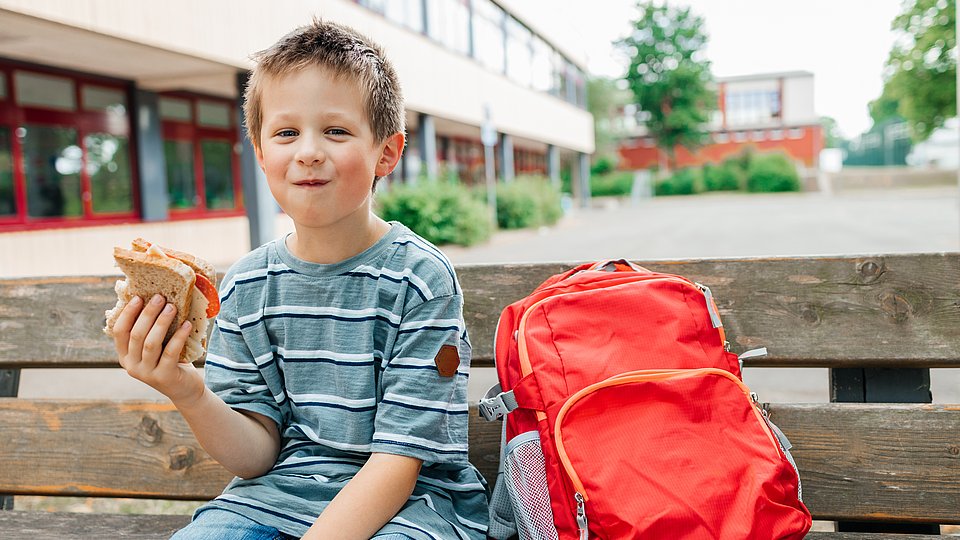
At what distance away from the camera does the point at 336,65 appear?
67.1 inches

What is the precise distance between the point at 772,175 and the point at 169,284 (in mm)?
53828

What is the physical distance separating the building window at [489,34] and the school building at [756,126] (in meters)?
36.1

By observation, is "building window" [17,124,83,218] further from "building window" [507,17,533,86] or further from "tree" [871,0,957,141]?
"tree" [871,0,957,141]

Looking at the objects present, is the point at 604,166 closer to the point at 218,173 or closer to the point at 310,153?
the point at 218,173

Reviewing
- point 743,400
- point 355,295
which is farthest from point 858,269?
point 355,295

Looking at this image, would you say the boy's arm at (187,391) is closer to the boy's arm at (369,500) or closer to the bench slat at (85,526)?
the boy's arm at (369,500)

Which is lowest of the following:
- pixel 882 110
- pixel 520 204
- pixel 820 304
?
pixel 820 304

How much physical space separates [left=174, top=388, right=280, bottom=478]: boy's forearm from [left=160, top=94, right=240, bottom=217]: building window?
15291 mm

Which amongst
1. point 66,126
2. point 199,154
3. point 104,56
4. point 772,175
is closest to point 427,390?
point 104,56

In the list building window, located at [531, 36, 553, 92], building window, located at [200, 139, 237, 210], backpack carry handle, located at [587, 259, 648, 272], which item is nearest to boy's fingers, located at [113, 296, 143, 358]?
backpack carry handle, located at [587, 259, 648, 272]

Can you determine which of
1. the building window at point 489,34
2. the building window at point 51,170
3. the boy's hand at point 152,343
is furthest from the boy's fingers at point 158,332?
the building window at point 489,34

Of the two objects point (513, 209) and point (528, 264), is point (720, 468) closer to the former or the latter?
point (528, 264)

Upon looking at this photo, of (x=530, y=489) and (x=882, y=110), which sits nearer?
(x=530, y=489)

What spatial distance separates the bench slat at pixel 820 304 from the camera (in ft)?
6.54
